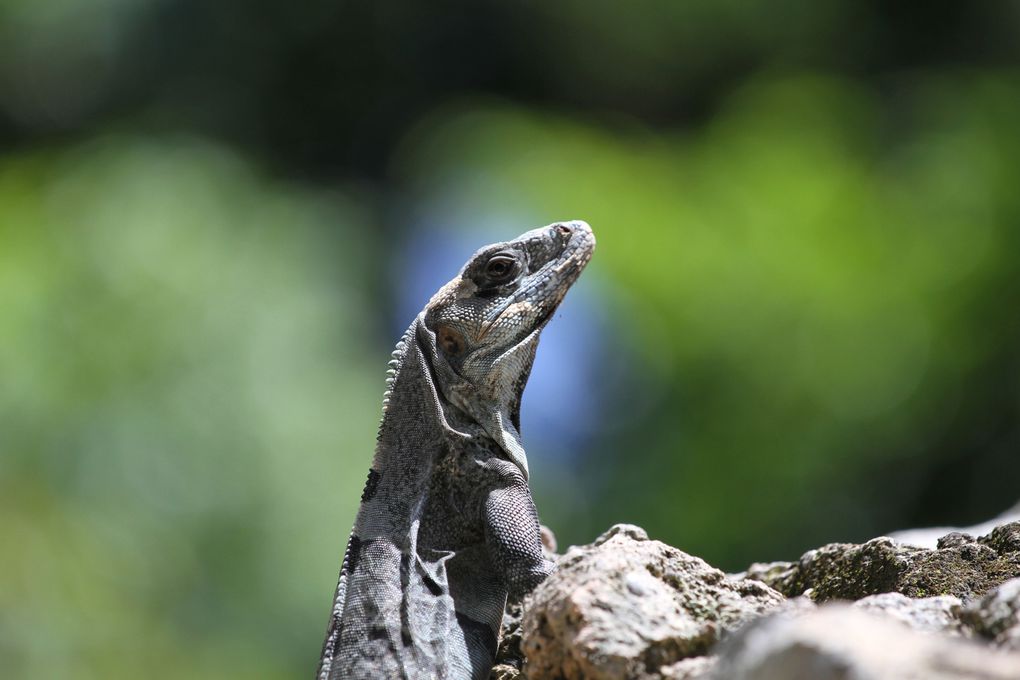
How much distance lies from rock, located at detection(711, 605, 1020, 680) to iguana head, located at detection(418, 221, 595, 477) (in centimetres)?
250

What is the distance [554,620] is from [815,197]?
10804 millimetres

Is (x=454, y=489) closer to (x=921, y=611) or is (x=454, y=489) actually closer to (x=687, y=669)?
(x=687, y=669)

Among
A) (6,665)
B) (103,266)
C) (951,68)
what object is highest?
(951,68)

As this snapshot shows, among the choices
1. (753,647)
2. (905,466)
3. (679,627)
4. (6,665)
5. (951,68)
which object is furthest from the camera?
(951,68)

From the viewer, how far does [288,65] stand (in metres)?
16.4

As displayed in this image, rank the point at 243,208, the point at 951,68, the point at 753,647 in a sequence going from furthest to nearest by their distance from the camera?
the point at 951,68
the point at 243,208
the point at 753,647

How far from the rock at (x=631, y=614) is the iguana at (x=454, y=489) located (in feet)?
2.20

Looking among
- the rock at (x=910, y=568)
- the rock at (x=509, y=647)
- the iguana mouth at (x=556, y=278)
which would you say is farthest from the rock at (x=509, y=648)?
the rock at (x=910, y=568)

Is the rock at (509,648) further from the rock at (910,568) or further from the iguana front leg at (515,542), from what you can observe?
the rock at (910,568)

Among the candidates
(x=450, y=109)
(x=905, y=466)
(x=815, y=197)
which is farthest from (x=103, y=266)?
(x=905, y=466)

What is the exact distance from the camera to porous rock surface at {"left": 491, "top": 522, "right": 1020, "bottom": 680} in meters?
2.56

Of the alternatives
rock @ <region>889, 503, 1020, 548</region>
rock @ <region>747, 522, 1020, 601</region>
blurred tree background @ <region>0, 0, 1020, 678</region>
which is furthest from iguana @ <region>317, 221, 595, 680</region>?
blurred tree background @ <region>0, 0, 1020, 678</region>

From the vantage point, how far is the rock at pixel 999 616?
3201 millimetres

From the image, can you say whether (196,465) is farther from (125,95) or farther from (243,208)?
(125,95)
